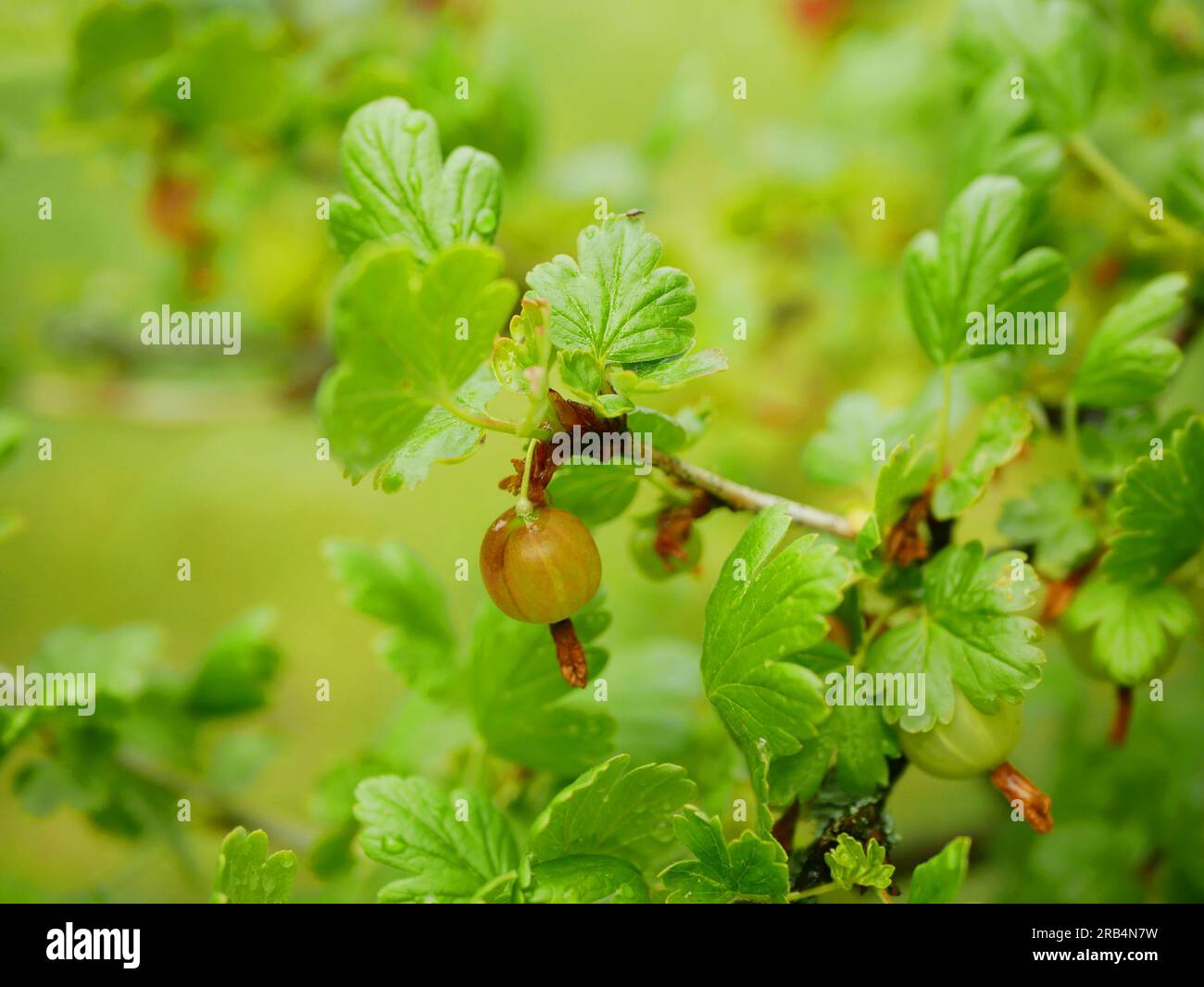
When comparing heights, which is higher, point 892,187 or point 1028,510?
point 892,187

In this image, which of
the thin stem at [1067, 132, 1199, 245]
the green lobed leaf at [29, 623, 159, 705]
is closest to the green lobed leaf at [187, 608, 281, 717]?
the green lobed leaf at [29, 623, 159, 705]

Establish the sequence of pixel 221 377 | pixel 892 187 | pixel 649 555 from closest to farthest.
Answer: pixel 649 555 < pixel 892 187 < pixel 221 377

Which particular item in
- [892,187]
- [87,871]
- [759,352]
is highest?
[892,187]

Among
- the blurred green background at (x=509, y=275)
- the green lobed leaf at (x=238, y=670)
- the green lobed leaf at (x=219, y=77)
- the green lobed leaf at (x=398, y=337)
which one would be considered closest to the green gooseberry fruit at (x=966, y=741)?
the blurred green background at (x=509, y=275)

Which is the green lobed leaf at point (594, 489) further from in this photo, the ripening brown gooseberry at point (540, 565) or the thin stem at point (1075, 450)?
the thin stem at point (1075, 450)

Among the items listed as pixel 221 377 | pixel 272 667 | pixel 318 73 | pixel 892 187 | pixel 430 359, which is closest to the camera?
pixel 430 359
